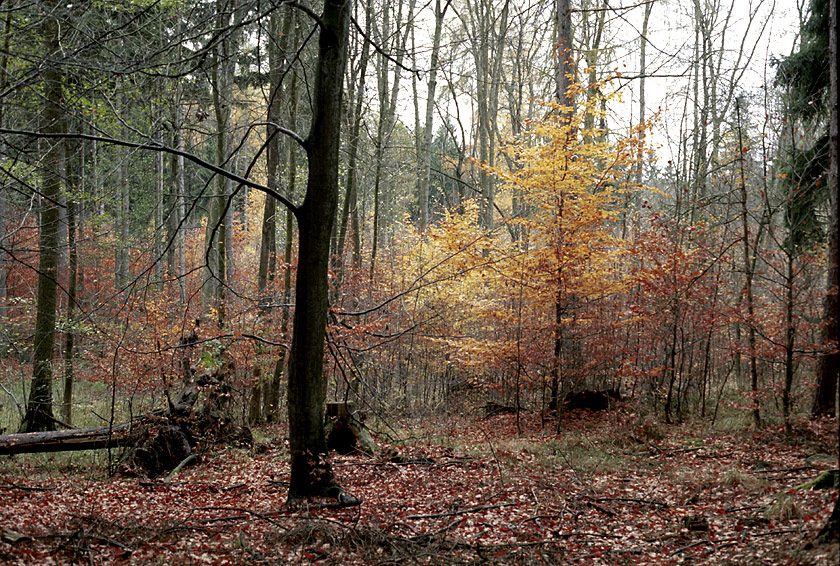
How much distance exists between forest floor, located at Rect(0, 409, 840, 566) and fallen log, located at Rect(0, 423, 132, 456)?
325 mm

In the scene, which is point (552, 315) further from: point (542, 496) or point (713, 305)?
point (542, 496)

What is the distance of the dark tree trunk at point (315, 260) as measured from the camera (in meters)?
5.35

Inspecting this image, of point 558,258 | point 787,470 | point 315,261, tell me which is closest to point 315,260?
point 315,261

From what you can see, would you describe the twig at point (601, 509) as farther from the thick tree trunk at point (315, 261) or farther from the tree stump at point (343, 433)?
the tree stump at point (343, 433)

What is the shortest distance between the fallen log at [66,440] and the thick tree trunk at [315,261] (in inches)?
146

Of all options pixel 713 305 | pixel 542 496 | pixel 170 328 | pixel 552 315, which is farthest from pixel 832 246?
pixel 170 328

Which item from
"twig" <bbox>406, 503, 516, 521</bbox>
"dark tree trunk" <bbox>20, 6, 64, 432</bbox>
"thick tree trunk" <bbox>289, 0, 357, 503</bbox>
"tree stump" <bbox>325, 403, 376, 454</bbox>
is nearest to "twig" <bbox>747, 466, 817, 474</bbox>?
"twig" <bbox>406, 503, 516, 521</bbox>

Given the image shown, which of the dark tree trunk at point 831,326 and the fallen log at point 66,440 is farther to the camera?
the dark tree trunk at point 831,326

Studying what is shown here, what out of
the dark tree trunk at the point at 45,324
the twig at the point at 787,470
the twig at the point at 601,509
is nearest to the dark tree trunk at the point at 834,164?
the twig at the point at 601,509

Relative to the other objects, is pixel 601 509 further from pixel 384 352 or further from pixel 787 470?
pixel 384 352

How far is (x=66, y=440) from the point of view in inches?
303

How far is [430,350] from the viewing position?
16094 millimetres

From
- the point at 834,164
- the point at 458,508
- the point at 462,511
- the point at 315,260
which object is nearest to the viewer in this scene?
the point at 315,260

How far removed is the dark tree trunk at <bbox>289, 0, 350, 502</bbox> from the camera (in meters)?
5.35
